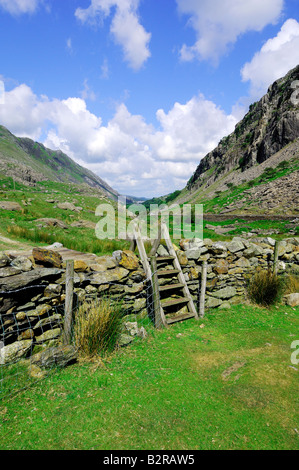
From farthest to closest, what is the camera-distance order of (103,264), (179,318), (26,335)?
1. (179,318)
2. (103,264)
3. (26,335)

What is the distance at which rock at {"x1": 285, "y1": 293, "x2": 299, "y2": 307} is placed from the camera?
7859 mm

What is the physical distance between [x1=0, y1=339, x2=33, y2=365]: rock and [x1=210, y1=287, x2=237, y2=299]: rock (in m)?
5.41

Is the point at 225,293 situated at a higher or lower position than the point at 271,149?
lower

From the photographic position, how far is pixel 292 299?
26.0ft

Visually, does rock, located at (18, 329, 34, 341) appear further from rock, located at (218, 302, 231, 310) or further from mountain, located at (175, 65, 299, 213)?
mountain, located at (175, 65, 299, 213)

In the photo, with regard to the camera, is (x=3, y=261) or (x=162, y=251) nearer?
(x=3, y=261)

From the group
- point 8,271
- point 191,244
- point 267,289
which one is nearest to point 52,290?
point 8,271

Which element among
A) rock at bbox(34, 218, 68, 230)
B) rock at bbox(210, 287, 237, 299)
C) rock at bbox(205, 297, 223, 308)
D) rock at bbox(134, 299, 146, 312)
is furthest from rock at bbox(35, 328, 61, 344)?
rock at bbox(34, 218, 68, 230)

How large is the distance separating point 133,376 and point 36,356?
1.73 metres

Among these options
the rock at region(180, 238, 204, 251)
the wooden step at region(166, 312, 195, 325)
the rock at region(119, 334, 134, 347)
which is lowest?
the wooden step at region(166, 312, 195, 325)

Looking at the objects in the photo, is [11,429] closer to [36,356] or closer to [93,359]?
[36,356]

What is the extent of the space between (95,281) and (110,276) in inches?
16.5

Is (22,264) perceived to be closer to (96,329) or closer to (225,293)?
(96,329)

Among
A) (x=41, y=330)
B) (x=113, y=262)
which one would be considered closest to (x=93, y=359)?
(x=41, y=330)
